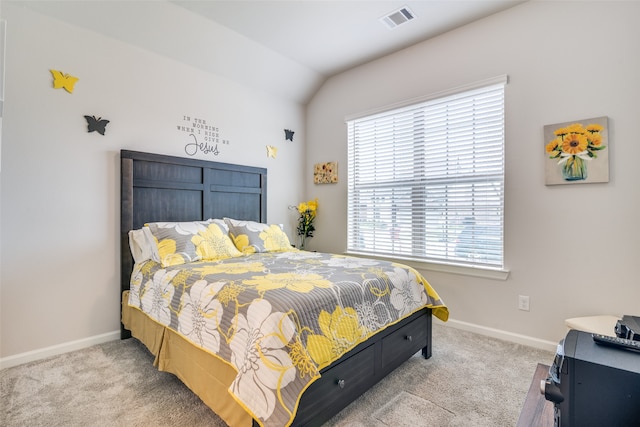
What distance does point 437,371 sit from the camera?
2.08 meters

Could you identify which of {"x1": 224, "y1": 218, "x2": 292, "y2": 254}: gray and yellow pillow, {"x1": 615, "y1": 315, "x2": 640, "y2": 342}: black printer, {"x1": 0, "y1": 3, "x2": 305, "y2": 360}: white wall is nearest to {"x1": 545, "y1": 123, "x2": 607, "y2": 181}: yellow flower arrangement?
{"x1": 615, "y1": 315, "x2": 640, "y2": 342}: black printer

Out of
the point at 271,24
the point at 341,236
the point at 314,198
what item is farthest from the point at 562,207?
the point at 271,24

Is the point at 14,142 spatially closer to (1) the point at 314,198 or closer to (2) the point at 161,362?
(2) the point at 161,362

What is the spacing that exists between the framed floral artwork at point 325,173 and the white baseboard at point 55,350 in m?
2.63

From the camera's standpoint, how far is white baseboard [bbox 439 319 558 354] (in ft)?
7.90

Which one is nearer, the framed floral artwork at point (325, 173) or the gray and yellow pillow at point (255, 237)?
the gray and yellow pillow at point (255, 237)

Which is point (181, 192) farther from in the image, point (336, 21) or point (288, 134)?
point (336, 21)

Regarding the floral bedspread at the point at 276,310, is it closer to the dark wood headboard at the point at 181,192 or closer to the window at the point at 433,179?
the dark wood headboard at the point at 181,192

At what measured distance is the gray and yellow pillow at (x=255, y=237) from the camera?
2.85m

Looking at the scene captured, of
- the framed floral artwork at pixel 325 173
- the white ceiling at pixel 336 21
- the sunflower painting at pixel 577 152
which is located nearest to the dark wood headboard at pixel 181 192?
the framed floral artwork at pixel 325 173

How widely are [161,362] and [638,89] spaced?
11.8 feet

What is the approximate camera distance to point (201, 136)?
314 centimetres

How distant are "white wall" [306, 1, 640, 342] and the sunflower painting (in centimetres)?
5

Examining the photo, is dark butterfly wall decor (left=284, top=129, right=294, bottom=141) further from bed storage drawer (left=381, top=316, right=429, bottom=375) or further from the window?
bed storage drawer (left=381, top=316, right=429, bottom=375)
